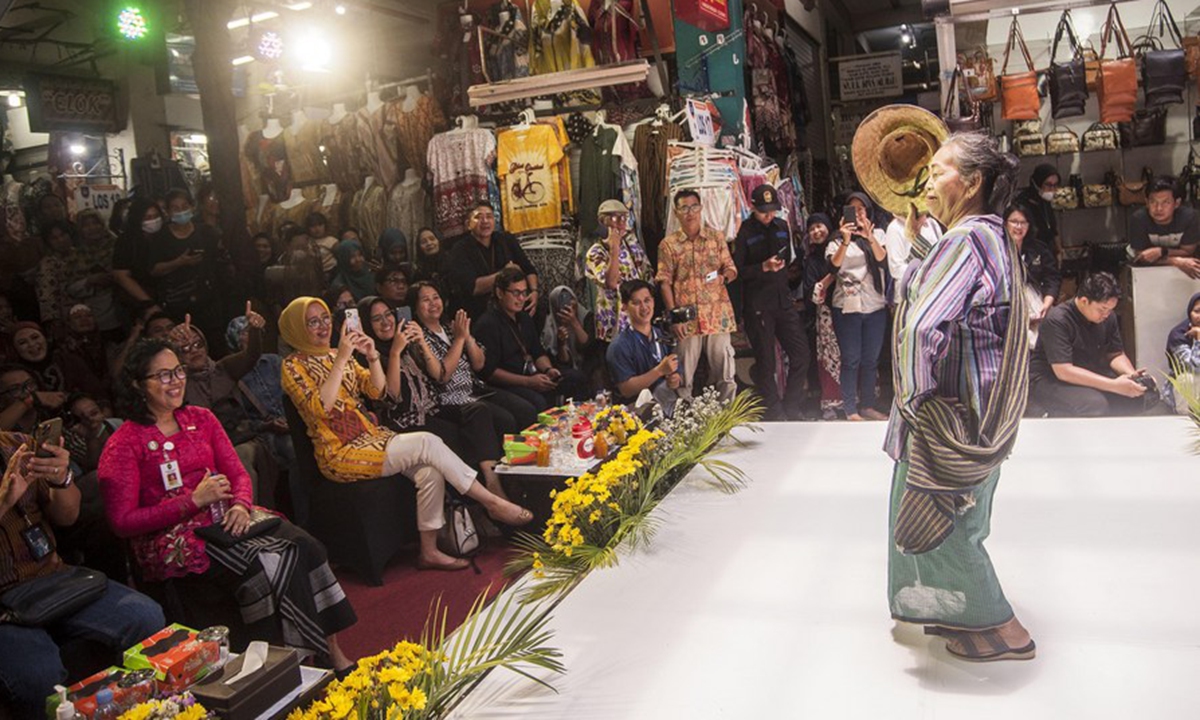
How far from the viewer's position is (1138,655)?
2379 mm

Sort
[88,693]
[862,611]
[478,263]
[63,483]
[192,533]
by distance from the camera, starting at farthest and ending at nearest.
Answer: [478,263] → [192,533] → [63,483] → [862,611] → [88,693]

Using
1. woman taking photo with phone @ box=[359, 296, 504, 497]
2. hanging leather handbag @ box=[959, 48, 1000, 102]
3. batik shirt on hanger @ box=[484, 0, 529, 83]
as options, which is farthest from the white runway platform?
batik shirt on hanger @ box=[484, 0, 529, 83]

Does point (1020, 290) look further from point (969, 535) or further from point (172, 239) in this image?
point (172, 239)

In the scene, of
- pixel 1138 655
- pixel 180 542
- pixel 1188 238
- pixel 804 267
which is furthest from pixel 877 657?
pixel 1188 238

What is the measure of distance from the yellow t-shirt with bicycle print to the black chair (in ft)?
7.64

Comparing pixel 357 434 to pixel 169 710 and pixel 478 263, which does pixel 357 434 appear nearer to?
pixel 478 263

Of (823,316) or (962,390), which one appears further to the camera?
(823,316)

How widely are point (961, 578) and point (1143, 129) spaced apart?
20.1ft

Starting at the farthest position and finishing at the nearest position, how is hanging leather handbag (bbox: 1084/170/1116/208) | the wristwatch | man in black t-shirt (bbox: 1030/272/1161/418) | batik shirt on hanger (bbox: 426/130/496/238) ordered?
hanging leather handbag (bbox: 1084/170/1116/208) → batik shirt on hanger (bbox: 426/130/496/238) → man in black t-shirt (bbox: 1030/272/1161/418) → the wristwatch

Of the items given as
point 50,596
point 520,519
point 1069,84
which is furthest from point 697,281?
point 50,596

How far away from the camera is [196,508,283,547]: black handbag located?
10.7 ft

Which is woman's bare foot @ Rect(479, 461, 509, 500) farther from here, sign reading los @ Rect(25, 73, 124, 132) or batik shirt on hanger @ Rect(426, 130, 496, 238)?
sign reading los @ Rect(25, 73, 124, 132)

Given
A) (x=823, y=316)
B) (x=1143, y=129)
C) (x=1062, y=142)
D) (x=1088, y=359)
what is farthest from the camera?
(x=1062, y=142)

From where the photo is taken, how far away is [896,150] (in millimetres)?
2850
